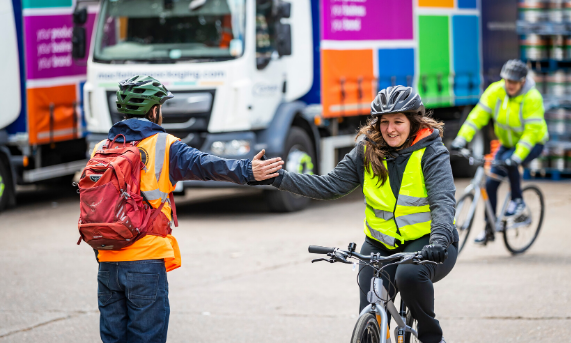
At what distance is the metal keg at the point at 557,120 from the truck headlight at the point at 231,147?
19.7 feet

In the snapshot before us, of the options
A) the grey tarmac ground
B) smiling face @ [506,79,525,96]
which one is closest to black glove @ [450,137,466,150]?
smiling face @ [506,79,525,96]

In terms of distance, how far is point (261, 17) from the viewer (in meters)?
11.2

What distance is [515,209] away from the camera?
848 centimetres

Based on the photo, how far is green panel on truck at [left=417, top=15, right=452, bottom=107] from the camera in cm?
1377

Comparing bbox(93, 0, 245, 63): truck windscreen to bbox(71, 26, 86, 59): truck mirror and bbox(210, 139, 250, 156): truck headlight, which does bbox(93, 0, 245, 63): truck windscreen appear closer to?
bbox(71, 26, 86, 59): truck mirror

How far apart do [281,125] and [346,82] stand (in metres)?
1.44

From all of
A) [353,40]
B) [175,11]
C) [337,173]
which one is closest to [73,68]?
[175,11]

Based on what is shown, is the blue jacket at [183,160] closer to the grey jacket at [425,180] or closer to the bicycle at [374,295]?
the grey jacket at [425,180]

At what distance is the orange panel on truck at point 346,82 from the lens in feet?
39.1

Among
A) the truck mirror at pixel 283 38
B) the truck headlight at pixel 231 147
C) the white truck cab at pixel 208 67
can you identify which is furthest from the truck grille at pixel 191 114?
the truck mirror at pixel 283 38

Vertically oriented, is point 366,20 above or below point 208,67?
above

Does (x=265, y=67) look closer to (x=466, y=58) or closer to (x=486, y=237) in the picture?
(x=486, y=237)

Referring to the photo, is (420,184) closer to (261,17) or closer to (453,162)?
(261,17)

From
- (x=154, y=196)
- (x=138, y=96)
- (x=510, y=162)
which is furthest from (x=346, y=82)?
(x=154, y=196)
